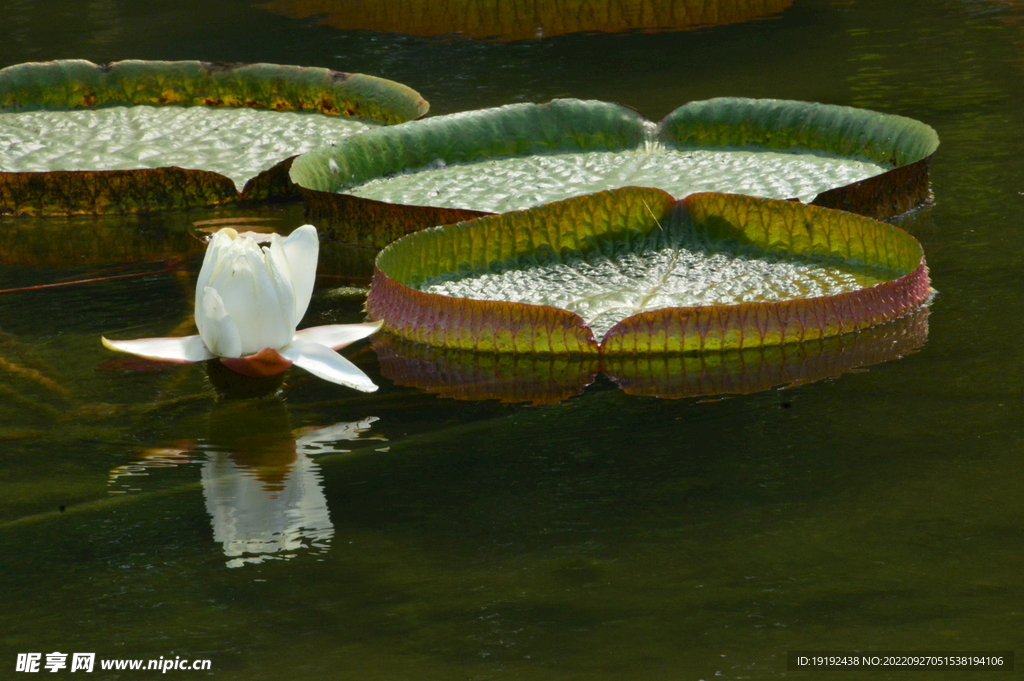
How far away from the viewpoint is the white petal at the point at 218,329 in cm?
257

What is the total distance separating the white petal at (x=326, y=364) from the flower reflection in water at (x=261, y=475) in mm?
90

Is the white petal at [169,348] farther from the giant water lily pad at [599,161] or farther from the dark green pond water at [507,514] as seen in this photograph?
the giant water lily pad at [599,161]

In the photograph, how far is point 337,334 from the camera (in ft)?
9.12

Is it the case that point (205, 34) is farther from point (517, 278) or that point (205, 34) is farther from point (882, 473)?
point (882, 473)

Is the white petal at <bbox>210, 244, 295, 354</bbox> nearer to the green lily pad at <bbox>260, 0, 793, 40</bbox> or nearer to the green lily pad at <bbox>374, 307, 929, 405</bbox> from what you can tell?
the green lily pad at <bbox>374, 307, 929, 405</bbox>

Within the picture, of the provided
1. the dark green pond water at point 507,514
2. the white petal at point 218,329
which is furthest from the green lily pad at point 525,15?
the white petal at point 218,329

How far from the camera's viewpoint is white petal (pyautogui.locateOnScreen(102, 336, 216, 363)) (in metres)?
2.65

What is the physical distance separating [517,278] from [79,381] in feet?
3.84

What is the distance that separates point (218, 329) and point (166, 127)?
9.04ft

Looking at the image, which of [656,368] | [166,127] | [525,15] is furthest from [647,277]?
[525,15]

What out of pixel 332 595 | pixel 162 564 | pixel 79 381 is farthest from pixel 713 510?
pixel 79 381

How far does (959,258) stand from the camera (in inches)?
132

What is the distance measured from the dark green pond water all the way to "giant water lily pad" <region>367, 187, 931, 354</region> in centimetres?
17

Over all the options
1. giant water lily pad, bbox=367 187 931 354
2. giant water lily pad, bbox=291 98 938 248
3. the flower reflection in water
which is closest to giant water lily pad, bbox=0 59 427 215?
giant water lily pad, bbox=291 98 938 248
